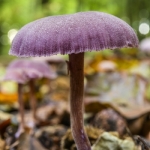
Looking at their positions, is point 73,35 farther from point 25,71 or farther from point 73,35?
point 25,71

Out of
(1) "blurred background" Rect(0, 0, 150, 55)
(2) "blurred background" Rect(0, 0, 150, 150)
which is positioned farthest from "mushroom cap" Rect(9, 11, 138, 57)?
(1) "blurred background" Rect(0, 0, 150, 55)

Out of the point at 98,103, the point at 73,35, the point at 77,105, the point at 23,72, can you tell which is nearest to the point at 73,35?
the point at 73,35

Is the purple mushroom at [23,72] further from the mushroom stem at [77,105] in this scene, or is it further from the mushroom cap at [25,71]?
the mushroom stem at [77,105]

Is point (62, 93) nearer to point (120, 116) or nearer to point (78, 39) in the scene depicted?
point (120, 116)

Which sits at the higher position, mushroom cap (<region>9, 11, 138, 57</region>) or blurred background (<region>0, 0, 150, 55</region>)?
blurred background (<region>0, 0, 150, 55</region>)

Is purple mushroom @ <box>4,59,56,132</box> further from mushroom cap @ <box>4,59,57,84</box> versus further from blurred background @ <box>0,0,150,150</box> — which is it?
blurred background @ <box>0,0,150,150</box>

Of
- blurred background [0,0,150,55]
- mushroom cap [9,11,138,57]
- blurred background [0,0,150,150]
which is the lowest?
blurred background [0,0,150,150]
